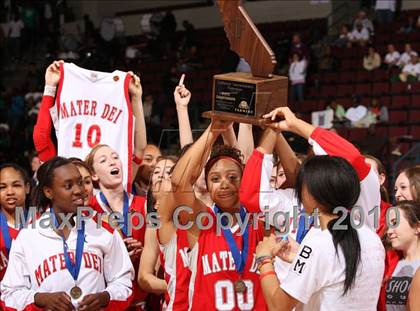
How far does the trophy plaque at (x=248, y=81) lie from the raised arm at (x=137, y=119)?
1.92 metres

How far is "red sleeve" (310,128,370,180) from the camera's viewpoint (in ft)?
11.0

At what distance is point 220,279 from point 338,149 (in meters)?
0.81

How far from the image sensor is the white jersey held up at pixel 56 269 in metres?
3.91

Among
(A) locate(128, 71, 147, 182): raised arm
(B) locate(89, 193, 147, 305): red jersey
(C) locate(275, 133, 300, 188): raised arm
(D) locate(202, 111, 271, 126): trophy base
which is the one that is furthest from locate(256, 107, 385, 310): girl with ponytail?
(A) locate(128, 71, 147, 182): raised arm

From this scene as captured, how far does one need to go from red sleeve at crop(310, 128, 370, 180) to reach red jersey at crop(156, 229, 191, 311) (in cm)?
84

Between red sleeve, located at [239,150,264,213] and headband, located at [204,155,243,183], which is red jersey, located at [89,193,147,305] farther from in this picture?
red sleeve, located at [239,150,264,213]

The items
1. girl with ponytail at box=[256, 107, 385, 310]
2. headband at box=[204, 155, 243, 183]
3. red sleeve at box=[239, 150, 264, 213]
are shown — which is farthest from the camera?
headband at box=[204, 155, 243, 183]

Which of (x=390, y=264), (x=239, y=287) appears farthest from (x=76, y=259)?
(x=390, y=264)

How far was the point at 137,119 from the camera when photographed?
5.36 meters

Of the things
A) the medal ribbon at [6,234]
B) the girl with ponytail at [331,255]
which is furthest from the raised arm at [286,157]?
the medal ribbon at [6,234]

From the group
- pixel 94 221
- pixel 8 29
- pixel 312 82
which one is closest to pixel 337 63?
pixel 312 82

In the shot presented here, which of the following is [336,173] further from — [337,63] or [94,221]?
[337,63]

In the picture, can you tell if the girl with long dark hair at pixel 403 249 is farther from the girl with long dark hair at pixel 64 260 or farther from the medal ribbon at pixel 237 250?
the girl with long dark hair at pixel 64 260

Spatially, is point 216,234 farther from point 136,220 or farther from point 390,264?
point 136,220
